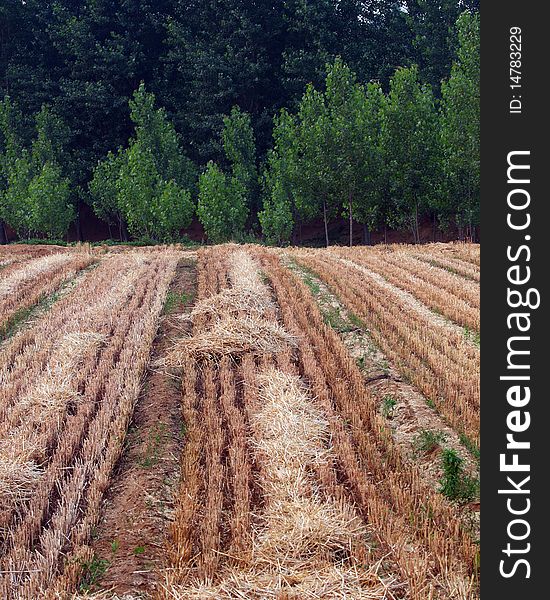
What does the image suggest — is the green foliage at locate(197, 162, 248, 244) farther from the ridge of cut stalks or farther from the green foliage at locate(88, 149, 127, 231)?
the ridge of cut stalks

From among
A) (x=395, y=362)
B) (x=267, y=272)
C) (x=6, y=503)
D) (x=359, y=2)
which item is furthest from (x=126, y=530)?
(x=359, y=2)

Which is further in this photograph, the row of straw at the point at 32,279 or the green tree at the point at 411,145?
the green tree at the point at 411,145

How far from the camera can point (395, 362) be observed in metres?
7.71

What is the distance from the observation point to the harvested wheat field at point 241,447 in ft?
13.4

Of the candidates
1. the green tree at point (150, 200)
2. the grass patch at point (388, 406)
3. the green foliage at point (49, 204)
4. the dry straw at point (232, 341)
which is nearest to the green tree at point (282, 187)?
the green tree at point (150, 200)

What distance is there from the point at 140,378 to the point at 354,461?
3152 millimetres

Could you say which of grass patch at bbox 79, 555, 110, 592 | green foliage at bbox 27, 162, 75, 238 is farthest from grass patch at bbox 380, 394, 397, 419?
green foliage at bbox 27, 162, 75, 238

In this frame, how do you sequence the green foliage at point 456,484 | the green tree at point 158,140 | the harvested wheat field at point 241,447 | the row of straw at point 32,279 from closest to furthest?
the harvested wheat field at point 241,447, the green foliage at point 456,484, the row of straw at point 32,279, the green tree at point 158,140

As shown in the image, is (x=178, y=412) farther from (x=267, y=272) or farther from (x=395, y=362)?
(x=267, y=272)

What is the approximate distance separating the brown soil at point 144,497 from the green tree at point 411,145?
751 inches

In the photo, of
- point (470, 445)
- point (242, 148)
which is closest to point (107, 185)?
point (242, 148)

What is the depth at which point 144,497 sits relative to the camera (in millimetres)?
4945

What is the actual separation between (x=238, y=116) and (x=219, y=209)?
23.5 ft

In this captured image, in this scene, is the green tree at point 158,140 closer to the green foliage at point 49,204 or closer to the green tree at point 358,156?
the green foliage at point 49,204
